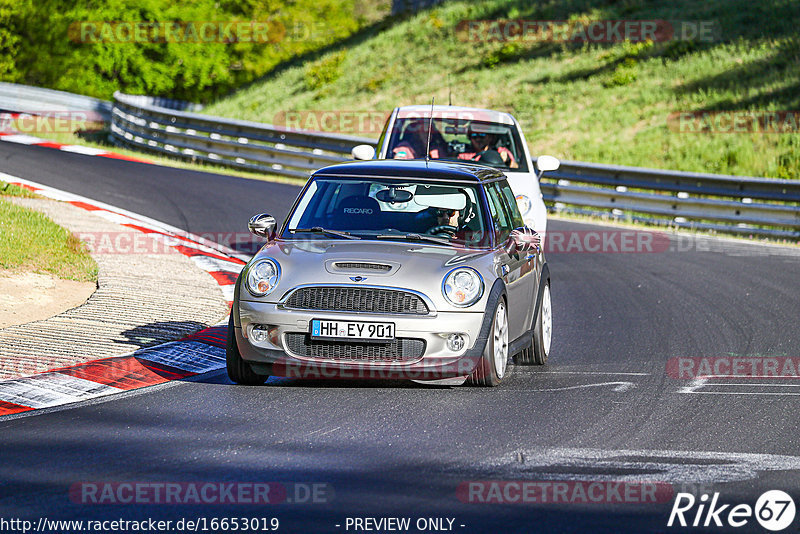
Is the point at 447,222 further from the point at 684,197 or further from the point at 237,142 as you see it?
the point at 237,142

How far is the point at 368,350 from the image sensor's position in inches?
309

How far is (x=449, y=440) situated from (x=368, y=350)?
132cm

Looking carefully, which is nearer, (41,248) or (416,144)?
(41,248)

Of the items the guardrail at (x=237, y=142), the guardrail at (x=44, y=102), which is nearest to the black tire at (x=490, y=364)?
the guardrail at (x=237, y=142)

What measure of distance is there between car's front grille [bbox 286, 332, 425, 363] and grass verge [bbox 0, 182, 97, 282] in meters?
5.08

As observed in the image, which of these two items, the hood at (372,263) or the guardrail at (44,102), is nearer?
the hood at (372,263)

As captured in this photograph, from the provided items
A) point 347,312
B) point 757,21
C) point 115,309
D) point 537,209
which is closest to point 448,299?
point 347,312

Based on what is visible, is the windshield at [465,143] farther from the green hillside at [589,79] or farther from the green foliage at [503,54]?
the green foliage at [503,54]

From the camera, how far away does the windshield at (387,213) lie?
8750 mm

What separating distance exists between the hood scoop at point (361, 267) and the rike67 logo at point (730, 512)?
2.95 m

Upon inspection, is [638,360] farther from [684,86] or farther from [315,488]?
[684,86]

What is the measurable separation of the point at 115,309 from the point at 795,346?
19.7 feet

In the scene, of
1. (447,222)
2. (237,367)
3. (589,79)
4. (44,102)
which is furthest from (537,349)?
(44,102)

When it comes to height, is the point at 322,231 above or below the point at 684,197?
above
